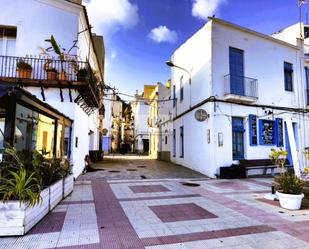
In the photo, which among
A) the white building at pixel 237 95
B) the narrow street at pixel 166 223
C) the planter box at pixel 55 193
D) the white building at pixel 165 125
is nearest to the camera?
the narrow street at pixel 166 223

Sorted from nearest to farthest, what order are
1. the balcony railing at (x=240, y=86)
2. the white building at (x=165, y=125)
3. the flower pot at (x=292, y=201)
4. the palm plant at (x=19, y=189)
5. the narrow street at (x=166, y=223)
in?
1. the narrow street at (x=166, y=223)
2. the palm plant at (x=19, y=189)
3. the flower pot at (x=292, y=201)
4. the balcony railing at (x=240, y=86)
5. the white building at (x=165, y=125)

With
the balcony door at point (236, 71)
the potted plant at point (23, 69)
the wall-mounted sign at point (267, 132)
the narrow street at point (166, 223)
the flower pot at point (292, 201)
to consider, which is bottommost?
the narrow street at point (166, 223)

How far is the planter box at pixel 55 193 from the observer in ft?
15.5

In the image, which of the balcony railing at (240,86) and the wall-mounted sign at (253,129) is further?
the wall-mounted sign at (253,129)

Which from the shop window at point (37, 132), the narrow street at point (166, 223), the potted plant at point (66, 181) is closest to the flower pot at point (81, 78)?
the shop window at point (37, 132)

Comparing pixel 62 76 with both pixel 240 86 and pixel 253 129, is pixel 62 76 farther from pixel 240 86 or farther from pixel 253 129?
pixel 253 129

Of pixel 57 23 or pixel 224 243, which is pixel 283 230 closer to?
pixel 224 243

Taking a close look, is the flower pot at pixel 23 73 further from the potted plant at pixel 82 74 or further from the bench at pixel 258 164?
the bench at pixel 258 164

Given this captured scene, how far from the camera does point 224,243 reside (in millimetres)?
3344

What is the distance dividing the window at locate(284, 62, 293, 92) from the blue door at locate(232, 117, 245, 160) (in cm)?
439

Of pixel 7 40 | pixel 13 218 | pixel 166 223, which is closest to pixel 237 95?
pixel 166 223

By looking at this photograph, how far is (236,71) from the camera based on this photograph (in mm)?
10992

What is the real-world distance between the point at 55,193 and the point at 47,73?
→ 4840 millimetres

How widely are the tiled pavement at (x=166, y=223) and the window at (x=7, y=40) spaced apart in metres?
6.25
